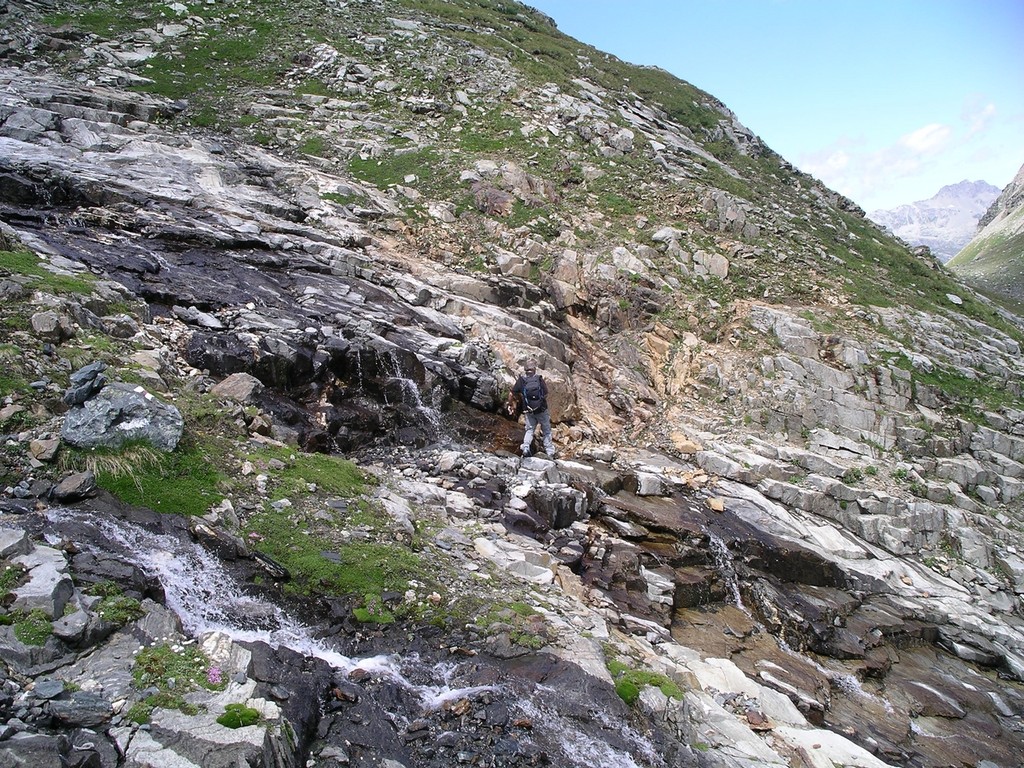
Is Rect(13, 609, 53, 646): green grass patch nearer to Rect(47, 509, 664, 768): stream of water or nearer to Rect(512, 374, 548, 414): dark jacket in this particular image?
Rect(47, 509, 664, 768): stream of water

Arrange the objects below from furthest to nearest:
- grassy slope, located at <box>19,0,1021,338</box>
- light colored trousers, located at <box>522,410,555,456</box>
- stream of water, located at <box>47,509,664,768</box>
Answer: grassy slope, located at <box>19,0,1021,338</box> → light colored trousers, located at <box>522,410,555,456</box> → stream of water, located at <box>47,509,664,768</box>

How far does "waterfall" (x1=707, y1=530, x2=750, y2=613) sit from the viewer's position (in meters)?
11.3

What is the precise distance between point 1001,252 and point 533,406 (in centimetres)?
8887

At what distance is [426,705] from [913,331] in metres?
20.0

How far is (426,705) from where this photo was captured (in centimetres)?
578

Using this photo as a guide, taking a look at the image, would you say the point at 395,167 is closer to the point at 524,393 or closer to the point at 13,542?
the point at 524,393

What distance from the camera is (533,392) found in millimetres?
13305

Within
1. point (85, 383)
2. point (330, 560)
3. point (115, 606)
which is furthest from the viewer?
point (85, 383)

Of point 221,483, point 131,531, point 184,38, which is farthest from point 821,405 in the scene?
point 184,38

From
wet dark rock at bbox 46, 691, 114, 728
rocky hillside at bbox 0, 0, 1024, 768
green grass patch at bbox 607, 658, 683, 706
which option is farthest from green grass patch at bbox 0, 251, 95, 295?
green grass patch at bbox 607, 658, 683, 706

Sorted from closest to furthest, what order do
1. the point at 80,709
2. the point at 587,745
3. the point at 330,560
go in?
the point at 80,709
the point at 587,745
the point at 330,560

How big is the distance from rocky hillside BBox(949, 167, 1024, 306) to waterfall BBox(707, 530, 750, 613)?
49.1 metres

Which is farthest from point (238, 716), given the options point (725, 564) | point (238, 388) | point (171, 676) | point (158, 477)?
point (725, 564)

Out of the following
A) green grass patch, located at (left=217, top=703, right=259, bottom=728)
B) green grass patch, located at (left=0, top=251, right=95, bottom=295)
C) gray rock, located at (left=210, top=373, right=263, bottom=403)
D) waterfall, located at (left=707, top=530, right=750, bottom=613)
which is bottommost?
waterfall, located at (left=707, top=530, right=750, bottom=613)
